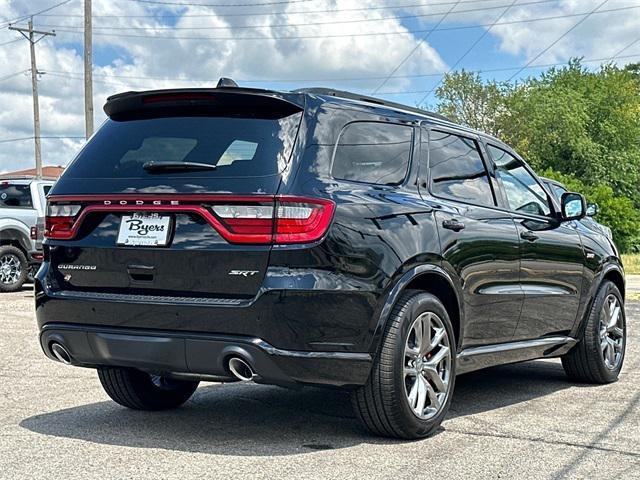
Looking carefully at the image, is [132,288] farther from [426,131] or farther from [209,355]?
[426,131]

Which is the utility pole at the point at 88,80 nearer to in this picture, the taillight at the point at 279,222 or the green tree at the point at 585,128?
the taillight at the point at 279,222

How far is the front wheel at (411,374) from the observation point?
4910mm

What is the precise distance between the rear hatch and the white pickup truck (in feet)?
38.9

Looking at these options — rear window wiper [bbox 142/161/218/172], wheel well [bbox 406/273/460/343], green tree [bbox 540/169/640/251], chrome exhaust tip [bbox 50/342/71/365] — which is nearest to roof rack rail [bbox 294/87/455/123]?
rear window wiper [bbox 142/161/218/172]

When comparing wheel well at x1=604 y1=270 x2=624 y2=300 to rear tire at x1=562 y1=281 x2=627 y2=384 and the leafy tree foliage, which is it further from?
the leafy tree foliage

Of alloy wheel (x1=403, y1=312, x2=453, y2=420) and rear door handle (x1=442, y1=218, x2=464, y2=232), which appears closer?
alloy wheel (x1=403, y1=312, x2=453, y2=420)

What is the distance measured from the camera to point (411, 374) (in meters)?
5.14

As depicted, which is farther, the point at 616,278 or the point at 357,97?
the point at 616,278

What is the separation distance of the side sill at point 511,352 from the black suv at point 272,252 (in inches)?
1.3

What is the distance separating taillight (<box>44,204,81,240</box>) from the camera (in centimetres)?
513

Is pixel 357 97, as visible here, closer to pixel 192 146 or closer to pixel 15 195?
pixel 192 146

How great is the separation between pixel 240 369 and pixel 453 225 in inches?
63.5

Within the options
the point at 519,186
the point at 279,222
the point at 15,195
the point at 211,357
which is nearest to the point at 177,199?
the point at 279,222

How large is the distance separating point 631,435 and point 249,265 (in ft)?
8.18
